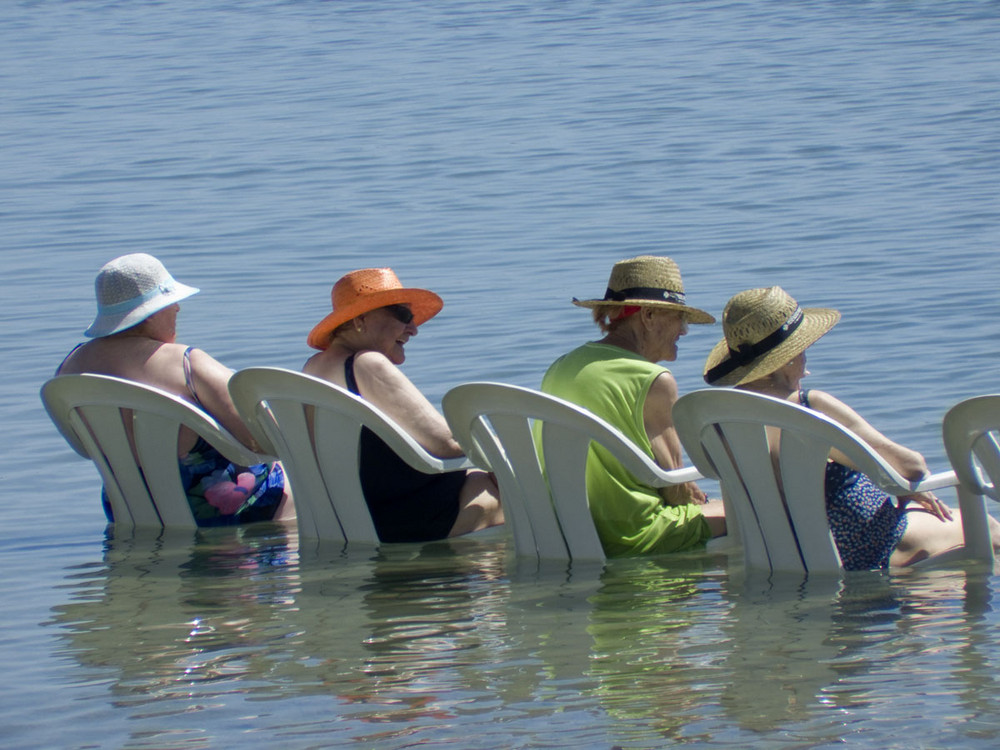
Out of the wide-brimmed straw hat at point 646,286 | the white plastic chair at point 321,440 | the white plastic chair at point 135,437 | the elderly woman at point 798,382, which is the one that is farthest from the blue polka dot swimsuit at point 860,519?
the white plastic chair at point 135,437

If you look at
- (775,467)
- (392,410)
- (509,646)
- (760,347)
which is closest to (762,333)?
(760,347)

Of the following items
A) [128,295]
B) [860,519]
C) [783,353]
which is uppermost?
[128,295]

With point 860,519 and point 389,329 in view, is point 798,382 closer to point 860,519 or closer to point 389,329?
point 860,519

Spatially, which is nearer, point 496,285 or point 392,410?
point 392,410

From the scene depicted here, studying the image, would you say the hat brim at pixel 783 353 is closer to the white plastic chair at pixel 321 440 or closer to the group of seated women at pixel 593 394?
the group of seated women at pixel 593 394

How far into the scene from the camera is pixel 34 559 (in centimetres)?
669

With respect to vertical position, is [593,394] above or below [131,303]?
below

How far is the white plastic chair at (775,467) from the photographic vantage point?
4.96 metres

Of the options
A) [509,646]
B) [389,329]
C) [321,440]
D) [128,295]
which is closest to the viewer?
[509,646]

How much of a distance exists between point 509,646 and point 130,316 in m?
2.25

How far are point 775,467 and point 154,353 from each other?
246 centimetres

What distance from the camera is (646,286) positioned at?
19.1 feet

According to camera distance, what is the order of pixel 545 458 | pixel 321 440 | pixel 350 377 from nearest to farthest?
pixel 545 458
pixel 321 440
pixel 350 377

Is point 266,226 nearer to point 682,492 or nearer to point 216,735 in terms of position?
point 682,492
